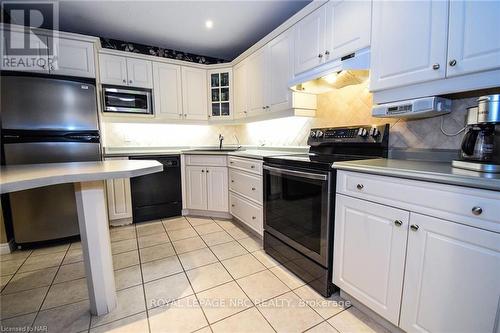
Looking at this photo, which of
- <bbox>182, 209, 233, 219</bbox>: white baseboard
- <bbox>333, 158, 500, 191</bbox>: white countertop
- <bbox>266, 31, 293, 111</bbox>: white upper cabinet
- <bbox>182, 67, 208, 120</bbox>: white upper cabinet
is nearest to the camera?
<bbox>333, 158, 500, 191</bbox>: white countertop

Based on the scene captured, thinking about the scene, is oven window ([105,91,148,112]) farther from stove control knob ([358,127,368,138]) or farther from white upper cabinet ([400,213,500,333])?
white upper cabinet ([400,213,500,333])

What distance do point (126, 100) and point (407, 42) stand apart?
3040mm

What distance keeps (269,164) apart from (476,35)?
1.46 metres

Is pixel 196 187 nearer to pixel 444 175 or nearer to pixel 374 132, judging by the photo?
pixel 374 132

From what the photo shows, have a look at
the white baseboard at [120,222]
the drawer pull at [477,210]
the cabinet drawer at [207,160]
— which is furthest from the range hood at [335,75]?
the white baseboard at [120,222]

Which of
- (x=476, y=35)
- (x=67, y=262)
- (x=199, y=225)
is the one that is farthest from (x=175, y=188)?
(x=476, y=35)

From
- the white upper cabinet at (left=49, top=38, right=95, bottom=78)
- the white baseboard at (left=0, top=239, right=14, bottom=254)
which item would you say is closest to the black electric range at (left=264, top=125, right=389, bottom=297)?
the white upper cabinet at (left=49, top=38, right=95, bottom=78)

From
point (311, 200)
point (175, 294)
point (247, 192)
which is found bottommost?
point (175, 294)

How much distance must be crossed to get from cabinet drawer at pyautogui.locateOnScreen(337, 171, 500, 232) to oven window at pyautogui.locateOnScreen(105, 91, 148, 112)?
2823 mm

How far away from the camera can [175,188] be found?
123 inches

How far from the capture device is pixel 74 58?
2.46 m

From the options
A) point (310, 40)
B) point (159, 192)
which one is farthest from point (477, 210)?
point (159, 192)

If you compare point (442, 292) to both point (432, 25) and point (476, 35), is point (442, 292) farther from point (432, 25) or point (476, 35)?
point (432, 25)

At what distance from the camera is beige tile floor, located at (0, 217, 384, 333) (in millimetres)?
1339
